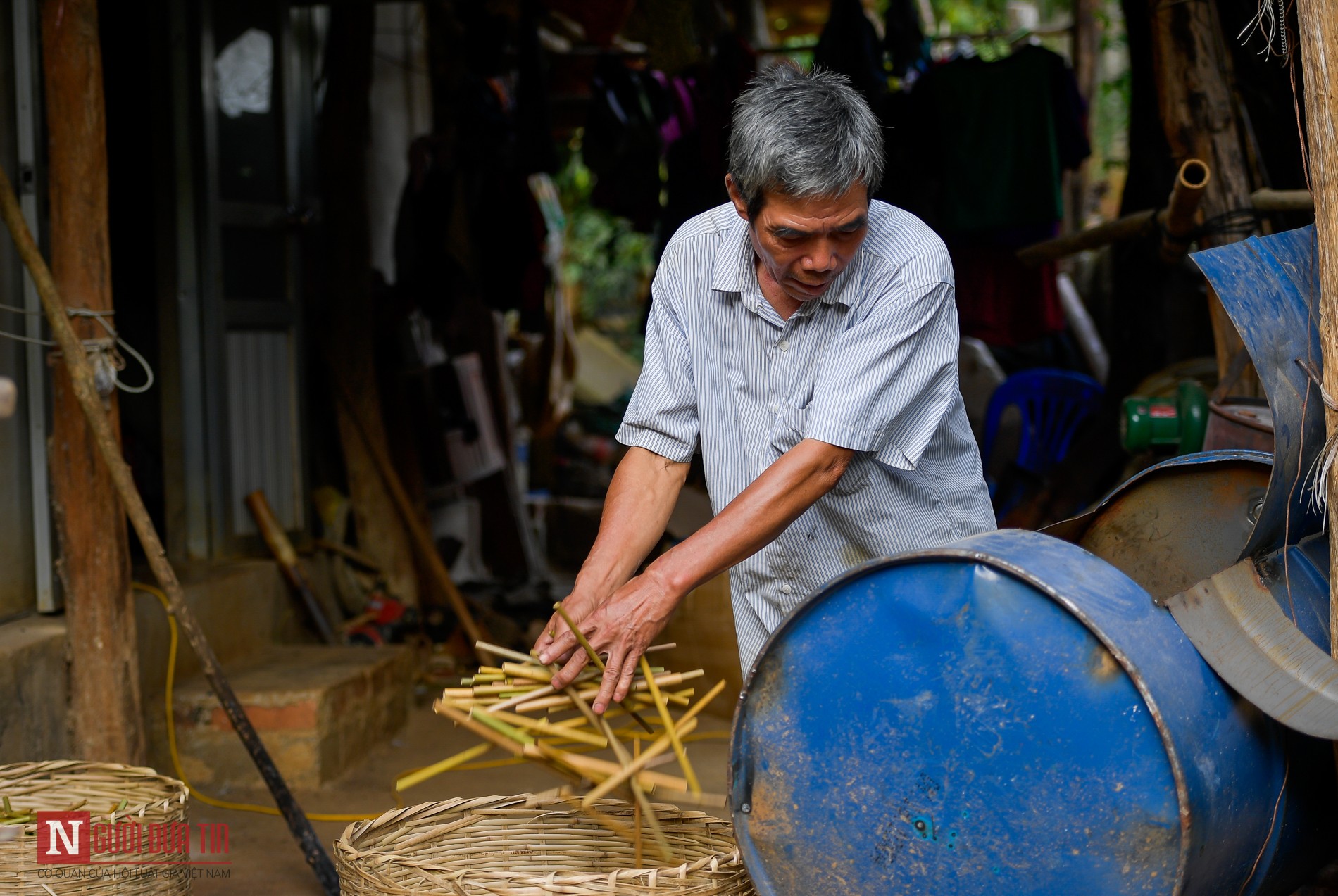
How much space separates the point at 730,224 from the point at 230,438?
3.27m

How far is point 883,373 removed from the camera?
72.7 inches

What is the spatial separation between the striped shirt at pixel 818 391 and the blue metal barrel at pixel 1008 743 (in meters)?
0.42

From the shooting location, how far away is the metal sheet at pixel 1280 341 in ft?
4.97

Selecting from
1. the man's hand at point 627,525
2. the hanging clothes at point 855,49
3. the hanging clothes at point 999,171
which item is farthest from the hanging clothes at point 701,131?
the man's hand at point 627,525

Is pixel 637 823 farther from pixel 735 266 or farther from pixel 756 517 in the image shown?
pixel 735 266

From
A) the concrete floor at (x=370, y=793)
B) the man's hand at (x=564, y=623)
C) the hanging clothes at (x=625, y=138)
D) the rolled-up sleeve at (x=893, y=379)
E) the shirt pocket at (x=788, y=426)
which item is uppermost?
the hanging clothes at (x=625, y=138)

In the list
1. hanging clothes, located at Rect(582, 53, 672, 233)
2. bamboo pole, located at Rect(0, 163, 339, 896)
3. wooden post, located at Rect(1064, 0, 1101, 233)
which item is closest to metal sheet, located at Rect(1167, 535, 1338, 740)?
bamboo pole, located at Rect(0, 163, 339, 896)

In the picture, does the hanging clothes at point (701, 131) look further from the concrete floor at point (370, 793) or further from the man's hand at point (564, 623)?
the man's hand at point (564, 623)

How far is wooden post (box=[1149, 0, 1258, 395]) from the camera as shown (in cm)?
337

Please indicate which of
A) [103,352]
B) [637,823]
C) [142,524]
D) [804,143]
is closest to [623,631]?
[637,823]

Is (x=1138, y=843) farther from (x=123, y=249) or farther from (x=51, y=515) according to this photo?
(x=123, y=249)

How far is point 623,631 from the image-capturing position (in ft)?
5.69

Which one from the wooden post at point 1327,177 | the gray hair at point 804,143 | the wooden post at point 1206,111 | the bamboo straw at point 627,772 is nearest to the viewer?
the wooden post at point 1327,177

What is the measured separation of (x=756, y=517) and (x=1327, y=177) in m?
0.88
